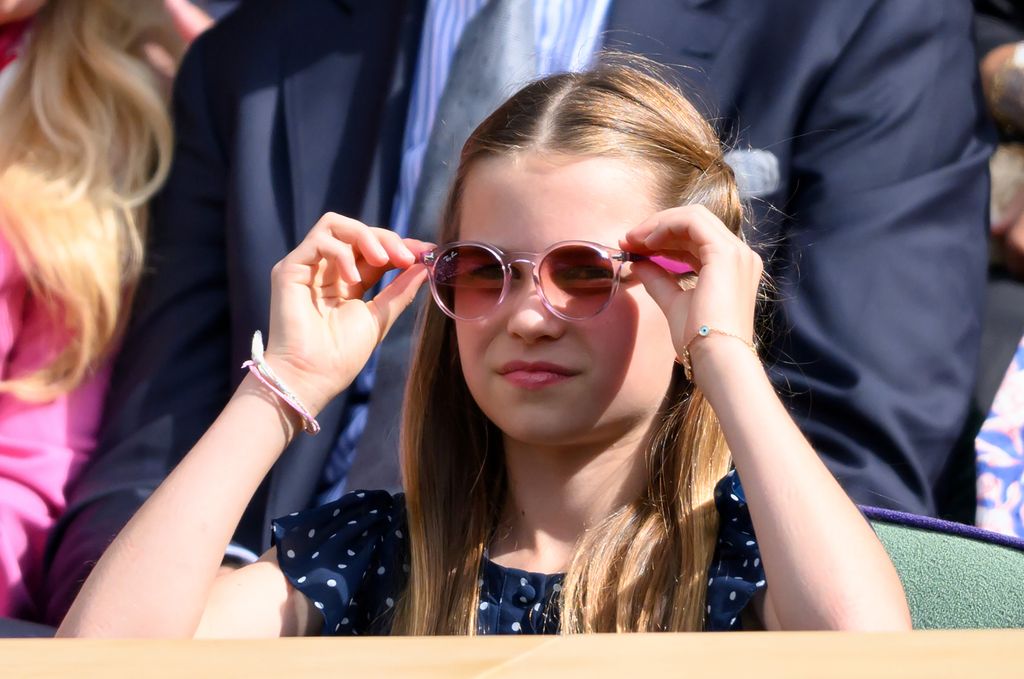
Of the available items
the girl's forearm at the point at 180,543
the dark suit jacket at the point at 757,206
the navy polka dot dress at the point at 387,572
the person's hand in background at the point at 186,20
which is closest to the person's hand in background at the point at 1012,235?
the dark suit jacket at the point at 757,206

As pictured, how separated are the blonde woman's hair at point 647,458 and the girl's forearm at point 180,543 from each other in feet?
0.72

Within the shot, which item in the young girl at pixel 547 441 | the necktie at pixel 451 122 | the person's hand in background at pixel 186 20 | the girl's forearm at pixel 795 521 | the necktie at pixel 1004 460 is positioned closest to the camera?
the girl's forearm at pixel 795 521

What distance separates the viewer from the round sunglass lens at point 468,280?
54.6 inches

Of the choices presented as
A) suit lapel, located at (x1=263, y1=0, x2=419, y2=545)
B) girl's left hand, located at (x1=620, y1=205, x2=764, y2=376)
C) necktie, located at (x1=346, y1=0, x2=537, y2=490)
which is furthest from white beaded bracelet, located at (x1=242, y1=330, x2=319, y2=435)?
suit lapel, located at (x1=263, y1=0, x2=419, y2=545)

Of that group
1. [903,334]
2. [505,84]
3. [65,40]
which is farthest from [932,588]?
[65,40]

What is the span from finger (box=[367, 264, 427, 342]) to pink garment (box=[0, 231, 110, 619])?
826mm

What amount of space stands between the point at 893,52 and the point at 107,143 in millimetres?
1301

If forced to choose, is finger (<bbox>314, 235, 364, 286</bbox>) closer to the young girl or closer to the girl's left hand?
the young girl

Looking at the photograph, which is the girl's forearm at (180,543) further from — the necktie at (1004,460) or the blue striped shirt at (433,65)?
the necktie at (1004,460)

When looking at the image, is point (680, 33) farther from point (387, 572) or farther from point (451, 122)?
point (387, 572)

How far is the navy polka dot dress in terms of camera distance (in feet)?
4.46

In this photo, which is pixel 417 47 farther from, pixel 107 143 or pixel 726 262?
pixel 726 262

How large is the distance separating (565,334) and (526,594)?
11.0 inches

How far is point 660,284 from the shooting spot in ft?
4.49
